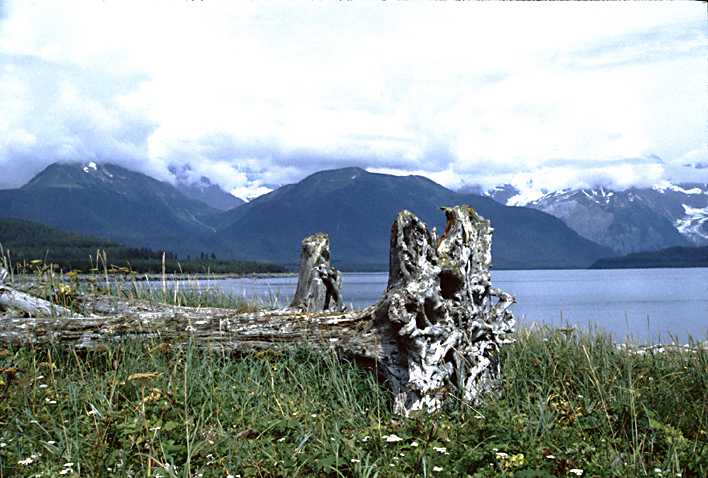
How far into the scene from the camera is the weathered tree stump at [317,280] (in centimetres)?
843

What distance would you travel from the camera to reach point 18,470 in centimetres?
380

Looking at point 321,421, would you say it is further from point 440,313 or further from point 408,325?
point 440,313

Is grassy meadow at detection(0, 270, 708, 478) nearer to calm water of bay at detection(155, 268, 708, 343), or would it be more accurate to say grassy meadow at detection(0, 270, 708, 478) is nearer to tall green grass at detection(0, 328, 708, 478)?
tall green grass at detection(0, 328, 708, 478)

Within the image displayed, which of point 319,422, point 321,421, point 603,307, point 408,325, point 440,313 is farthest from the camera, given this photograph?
point 603,307

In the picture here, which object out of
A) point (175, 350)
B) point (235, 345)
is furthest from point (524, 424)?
point (175, 350)

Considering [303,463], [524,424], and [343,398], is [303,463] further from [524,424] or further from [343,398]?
[524,424]

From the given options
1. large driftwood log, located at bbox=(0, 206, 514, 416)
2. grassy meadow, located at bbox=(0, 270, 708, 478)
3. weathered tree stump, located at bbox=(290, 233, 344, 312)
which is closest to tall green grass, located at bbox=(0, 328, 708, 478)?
grassy meadow, located at bbox=(0, 270, 708, 478)

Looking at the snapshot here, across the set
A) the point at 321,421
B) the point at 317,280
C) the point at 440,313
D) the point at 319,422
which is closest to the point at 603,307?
the point at 317,280

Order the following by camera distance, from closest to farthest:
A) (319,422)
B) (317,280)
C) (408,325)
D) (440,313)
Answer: (319,422) < (408,325) < (440,313) < (317,280)

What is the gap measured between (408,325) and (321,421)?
1.49m

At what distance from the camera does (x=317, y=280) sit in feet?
27.7

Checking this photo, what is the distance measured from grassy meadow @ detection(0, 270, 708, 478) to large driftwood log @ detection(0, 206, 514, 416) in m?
0.20

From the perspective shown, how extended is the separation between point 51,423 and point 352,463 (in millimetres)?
3002

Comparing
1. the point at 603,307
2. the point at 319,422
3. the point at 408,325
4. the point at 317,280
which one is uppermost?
the point at 317,280
